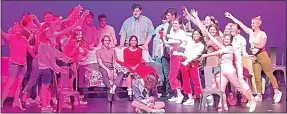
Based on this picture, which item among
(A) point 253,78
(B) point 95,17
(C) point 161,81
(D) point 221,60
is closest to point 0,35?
(B) point 95,17

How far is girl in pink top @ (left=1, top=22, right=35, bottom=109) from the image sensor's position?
6.50 metres

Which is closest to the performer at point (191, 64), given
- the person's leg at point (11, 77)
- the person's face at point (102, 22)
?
the person's face at point (102, 22)

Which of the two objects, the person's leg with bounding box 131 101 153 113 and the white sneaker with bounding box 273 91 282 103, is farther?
the white sneaker with bounding box 273 91 282 103

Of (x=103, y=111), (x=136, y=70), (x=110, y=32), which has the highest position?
(x=110, y=32)

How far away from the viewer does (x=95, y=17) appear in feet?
23.8

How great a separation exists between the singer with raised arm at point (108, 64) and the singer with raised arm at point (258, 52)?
1.49 m

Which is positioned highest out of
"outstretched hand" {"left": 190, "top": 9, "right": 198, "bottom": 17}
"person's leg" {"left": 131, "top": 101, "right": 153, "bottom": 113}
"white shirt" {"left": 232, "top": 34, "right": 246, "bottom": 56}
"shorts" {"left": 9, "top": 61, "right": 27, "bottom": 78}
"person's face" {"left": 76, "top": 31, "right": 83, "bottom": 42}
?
"outstretched hand" {"left": 190, "top": 9, "right": 198, "bottom": 17}

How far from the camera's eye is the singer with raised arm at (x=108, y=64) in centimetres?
695

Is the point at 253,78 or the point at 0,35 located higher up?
the point at 0,35

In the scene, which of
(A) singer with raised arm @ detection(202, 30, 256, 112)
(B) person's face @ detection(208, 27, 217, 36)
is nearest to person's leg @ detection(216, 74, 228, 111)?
(A) singer with raised arm @ detection(202, 30, 256, 112)

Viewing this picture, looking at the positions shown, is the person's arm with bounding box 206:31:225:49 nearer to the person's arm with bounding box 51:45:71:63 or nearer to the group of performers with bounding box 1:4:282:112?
the group of performers with bounding box 1:4:282:112

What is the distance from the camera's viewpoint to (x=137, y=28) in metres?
6.98

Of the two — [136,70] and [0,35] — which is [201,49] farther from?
[0,35]

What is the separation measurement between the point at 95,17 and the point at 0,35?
4.18 feet
